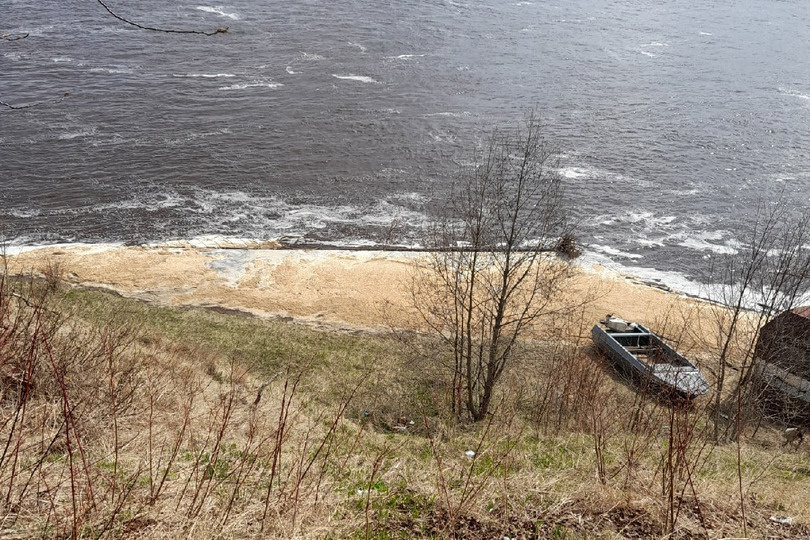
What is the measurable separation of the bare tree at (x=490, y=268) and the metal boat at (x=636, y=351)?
8.84 ft

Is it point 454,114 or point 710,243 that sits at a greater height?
point 454,114

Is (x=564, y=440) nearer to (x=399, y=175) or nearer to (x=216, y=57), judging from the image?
(x=399, y=175)

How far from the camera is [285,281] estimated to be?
1208 inches

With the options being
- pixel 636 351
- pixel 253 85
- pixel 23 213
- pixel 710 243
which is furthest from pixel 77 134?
pixel 710 243

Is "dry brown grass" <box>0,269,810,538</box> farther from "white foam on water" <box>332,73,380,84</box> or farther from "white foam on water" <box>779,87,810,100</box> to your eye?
"white foam on water" <box>779,87,810,100</box>

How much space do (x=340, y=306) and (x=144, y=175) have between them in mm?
17905

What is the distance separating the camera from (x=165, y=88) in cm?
5184

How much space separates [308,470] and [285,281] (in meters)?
22.9

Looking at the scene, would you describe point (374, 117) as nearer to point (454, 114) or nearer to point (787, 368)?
point (454, 114)

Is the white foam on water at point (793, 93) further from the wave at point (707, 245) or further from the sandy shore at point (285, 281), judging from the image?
the sandy shore at point (285, 281)

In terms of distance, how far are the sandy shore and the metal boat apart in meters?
1.37

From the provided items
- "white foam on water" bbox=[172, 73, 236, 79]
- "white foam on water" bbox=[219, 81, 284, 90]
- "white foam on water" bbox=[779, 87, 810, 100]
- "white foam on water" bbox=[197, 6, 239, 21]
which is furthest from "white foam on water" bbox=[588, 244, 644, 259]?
"white foam on water" bbox=[197, 6, 239, 21]

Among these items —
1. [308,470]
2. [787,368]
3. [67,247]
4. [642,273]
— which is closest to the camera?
[308,470]

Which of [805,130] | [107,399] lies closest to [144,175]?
[107,399]
